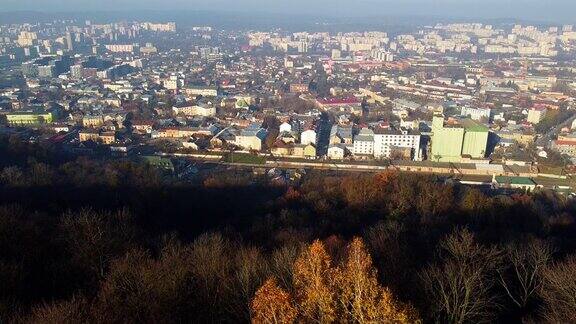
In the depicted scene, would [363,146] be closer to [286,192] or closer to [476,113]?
[286,192]

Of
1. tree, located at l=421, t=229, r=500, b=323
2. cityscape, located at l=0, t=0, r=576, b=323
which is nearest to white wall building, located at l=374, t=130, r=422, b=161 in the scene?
cityscape, located at l=0, t=0, r=576, b=323

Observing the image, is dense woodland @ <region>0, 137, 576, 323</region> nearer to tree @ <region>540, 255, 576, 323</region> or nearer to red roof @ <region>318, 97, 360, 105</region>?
tree @ <region>540, 255, 576, 323</region>

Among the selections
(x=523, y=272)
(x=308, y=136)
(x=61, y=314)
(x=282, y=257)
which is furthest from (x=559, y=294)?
(x=308, y=136)

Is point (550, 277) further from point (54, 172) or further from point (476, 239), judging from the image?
point (54, 172)

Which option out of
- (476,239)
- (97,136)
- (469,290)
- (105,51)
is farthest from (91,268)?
(105,51)

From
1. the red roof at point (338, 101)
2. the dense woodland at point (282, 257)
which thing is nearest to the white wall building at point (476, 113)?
the red roof at point (338, 101)

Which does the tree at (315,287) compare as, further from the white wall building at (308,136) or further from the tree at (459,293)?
the white wall building at (308,136)
